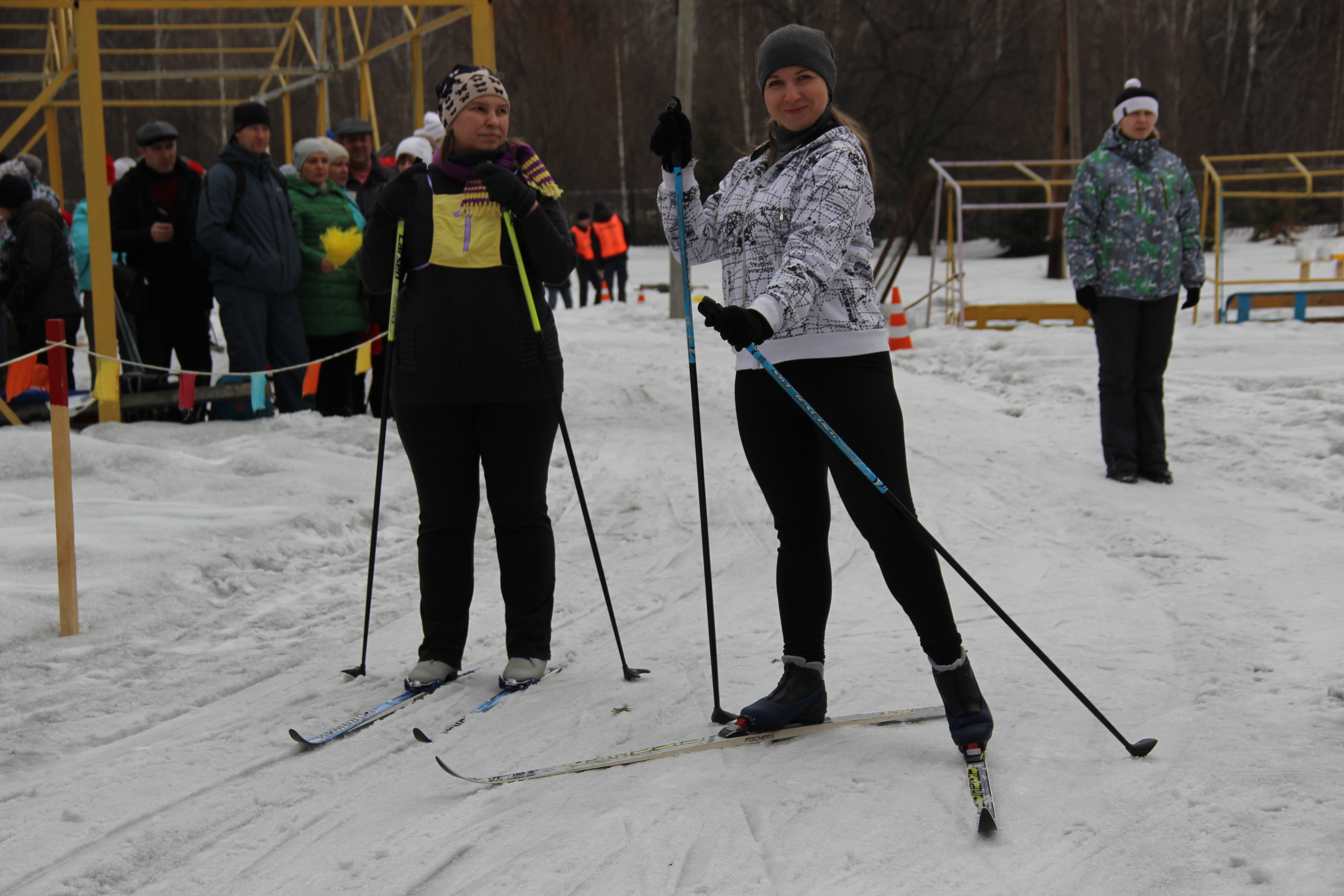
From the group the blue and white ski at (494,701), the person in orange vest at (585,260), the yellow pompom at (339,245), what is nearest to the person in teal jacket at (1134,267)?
the blue and white ski at (494,701)

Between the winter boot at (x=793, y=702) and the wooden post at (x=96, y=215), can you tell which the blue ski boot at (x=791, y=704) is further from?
the wooden post at (x=96, y=215)

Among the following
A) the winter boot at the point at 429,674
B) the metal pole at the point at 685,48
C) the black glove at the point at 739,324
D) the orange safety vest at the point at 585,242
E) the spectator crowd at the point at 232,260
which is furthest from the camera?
the orange safety vest at the point at 585,242

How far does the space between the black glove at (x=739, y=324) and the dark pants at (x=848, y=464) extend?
0.30 m

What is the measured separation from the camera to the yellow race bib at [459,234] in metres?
3.46

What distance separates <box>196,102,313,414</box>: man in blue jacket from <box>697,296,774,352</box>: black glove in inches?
207

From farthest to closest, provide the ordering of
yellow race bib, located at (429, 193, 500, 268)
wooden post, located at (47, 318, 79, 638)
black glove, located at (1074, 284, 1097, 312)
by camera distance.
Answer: black glove, located at (1074, 284, 1097, 312) < wooden post, located at (47, 318, 79, 638) < yellow race bib, located at (429, 193, 500, 268)

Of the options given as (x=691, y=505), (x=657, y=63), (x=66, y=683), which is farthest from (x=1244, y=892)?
(x=657, y=63)

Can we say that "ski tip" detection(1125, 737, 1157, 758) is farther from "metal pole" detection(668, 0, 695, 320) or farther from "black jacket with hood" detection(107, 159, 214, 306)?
"metal pole" detection(668, 0, 695, 320)

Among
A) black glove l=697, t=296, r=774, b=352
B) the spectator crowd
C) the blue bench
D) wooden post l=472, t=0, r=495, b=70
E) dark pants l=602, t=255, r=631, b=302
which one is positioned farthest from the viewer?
dark pants l=602, t=255, r=631, b=302

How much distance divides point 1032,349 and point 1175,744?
8172 mm

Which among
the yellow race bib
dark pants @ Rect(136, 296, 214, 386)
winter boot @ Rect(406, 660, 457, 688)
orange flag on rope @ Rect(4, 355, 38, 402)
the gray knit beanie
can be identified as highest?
the gray knit beanie

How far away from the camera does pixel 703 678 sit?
363 cm

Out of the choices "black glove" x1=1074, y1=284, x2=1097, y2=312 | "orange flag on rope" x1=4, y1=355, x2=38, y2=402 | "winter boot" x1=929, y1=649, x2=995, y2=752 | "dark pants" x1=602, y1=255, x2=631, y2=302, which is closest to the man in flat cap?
"orange flag on rope" x1=4, y1=355, x2=38, y2=402

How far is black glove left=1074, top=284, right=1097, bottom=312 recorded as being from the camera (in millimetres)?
6148
